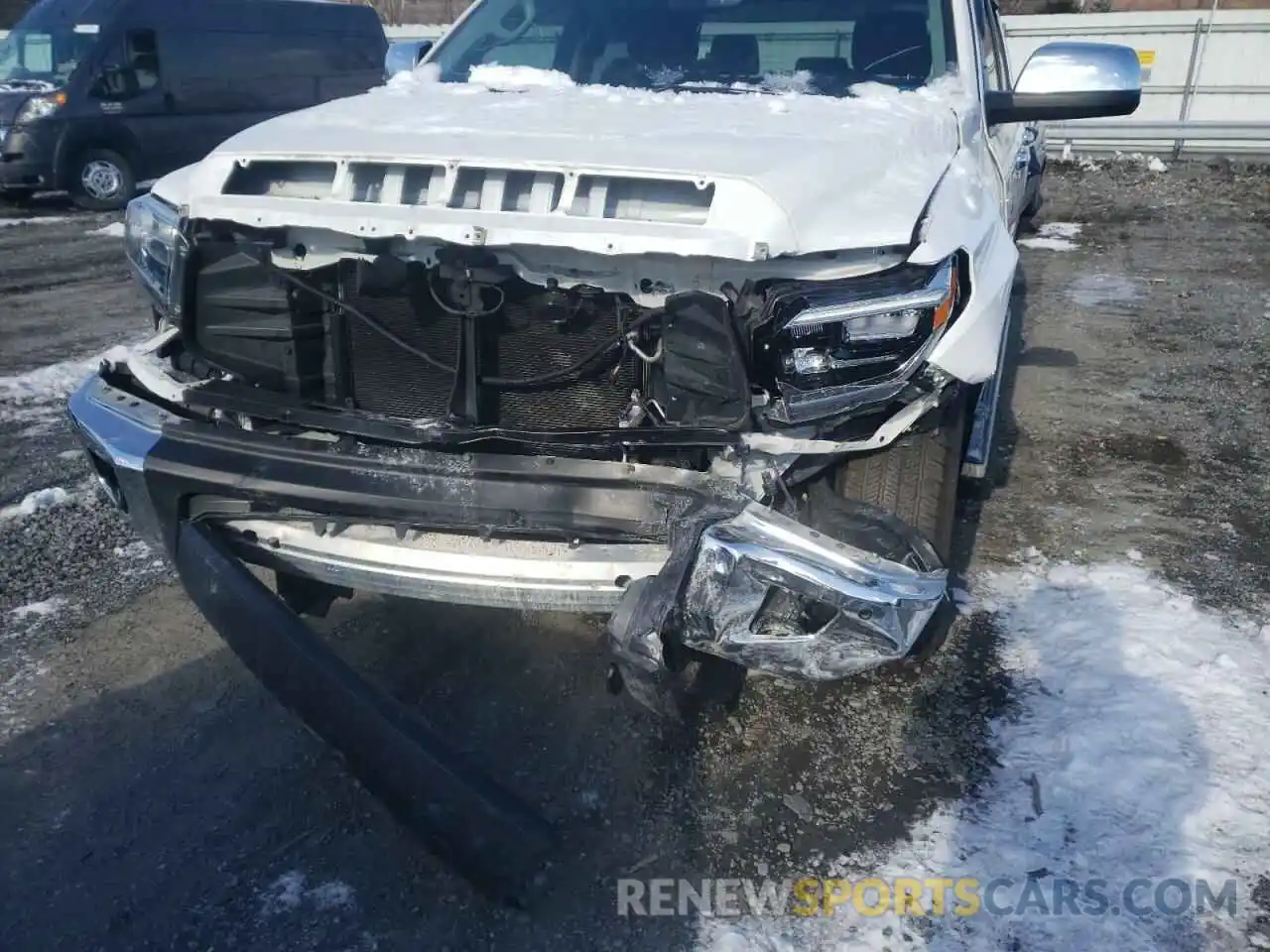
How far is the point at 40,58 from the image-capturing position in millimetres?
11211

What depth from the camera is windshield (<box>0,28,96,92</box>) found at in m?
10.9

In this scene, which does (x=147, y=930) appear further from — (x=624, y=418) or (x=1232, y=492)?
(x=1232, y=492)

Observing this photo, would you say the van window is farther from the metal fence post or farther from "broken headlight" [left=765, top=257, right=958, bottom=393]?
the metal fence post

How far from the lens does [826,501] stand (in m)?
2.53

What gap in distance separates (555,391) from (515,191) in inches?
19.2

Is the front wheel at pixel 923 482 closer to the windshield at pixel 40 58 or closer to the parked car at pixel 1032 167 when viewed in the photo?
the parked car at pixel 1032 167

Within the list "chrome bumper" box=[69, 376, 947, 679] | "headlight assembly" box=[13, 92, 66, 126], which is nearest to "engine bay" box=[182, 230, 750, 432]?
"chrome bumper" box=[69, 376, 947, 679]

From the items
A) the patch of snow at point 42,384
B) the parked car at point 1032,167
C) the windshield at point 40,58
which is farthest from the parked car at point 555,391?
the windshield at point 40,58

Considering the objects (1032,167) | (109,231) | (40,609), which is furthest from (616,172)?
(109,231)

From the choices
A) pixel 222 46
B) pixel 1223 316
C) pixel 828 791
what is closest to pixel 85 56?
pixel 222 46

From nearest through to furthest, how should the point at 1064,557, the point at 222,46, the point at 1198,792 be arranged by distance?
1. the point at 1198,792
2. the point at 1064,557
3. the point at 222,46

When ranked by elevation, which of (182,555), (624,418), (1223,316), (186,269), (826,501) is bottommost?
(1223,316)

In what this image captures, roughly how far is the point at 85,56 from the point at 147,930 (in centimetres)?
1134

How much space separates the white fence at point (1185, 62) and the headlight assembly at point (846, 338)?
1333cm
